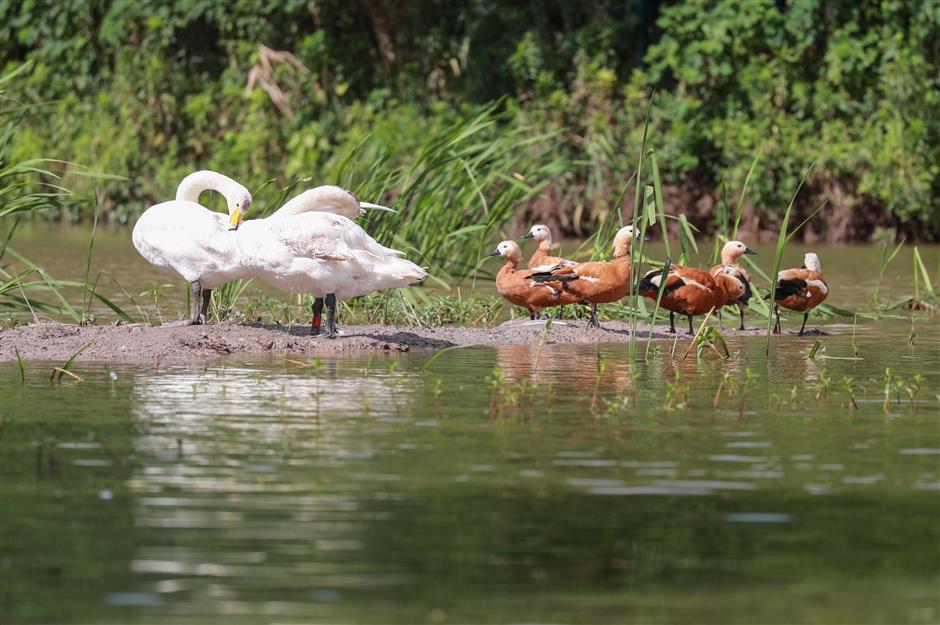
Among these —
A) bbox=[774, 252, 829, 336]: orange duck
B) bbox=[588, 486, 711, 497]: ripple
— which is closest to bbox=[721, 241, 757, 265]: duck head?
bbox=[774, 252, 829, 336]: orange duck

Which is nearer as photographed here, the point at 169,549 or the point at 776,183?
the point at 169,549

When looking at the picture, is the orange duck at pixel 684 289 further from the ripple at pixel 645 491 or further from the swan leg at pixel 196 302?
the ripple at pixel 645 491

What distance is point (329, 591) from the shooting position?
4867 mm

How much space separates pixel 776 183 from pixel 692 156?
1.20 metres

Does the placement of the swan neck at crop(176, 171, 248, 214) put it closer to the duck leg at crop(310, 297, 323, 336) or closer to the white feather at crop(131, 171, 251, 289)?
the white feather at crop(131, 171, 251, 289)

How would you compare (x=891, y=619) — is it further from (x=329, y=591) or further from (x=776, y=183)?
(x=776, y=183)

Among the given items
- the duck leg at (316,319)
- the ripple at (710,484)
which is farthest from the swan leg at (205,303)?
the ripple at (710,484)

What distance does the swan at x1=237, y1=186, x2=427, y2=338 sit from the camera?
35.5 ft

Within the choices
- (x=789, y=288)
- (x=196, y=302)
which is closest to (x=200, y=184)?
(x=196, y=302)

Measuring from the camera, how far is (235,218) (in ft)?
37.1

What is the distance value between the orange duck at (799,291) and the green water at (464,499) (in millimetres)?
3252

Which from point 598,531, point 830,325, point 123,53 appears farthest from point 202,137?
point 598,531

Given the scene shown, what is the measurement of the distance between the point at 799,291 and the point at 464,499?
715cm

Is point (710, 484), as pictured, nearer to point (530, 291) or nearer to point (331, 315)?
point (331, 315)
